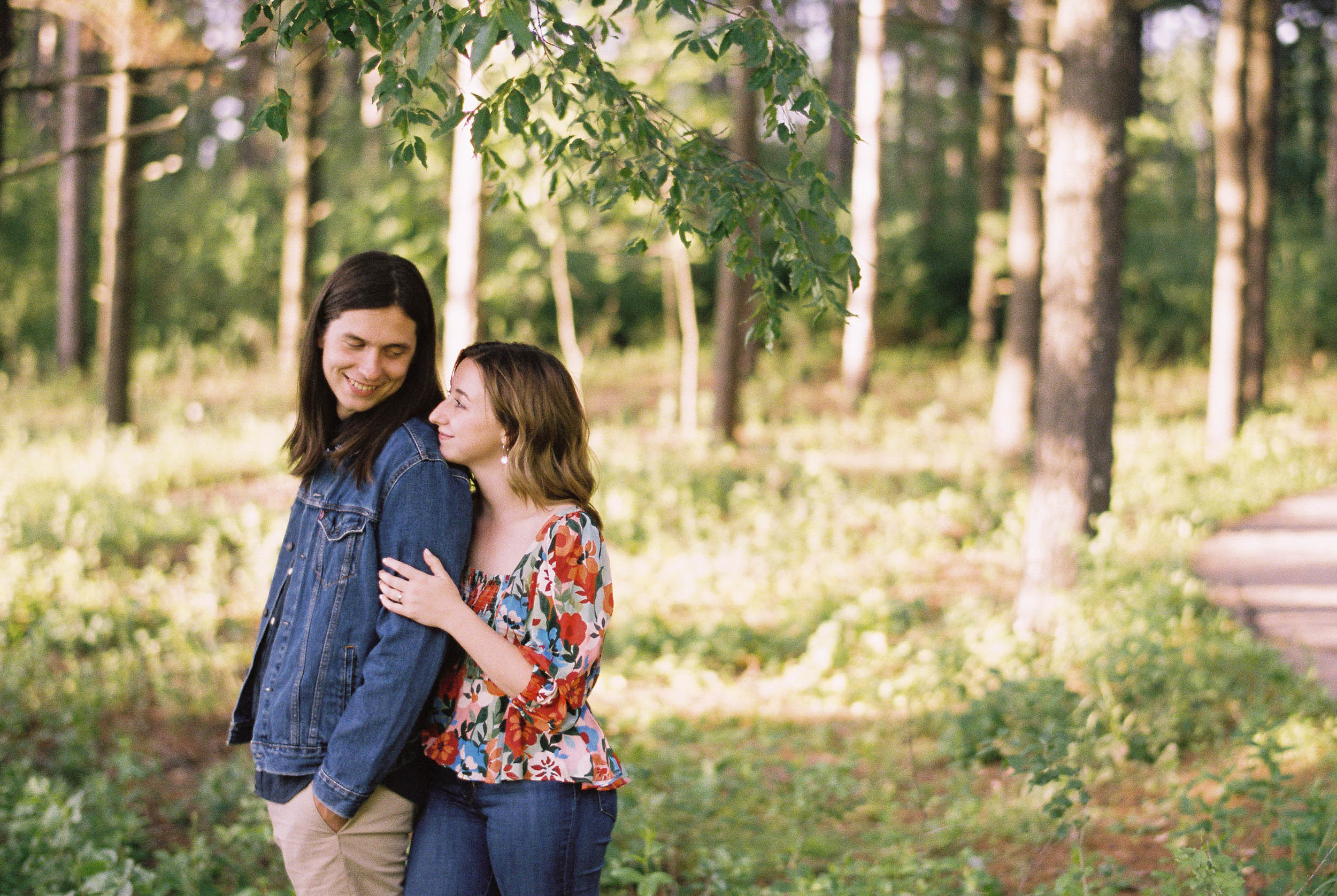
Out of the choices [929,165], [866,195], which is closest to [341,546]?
[866,195]

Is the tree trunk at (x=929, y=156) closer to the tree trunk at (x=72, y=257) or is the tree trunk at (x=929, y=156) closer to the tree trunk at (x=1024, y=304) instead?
the tree trunk at (x=1024, y=304)

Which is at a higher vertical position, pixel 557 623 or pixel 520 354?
pixel 520 354

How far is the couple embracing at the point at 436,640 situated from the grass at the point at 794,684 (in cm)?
113

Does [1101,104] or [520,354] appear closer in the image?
[520,354]

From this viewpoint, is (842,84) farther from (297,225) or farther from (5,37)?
(5,37)

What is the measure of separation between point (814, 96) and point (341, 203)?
60.6 feet

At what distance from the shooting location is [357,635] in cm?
245

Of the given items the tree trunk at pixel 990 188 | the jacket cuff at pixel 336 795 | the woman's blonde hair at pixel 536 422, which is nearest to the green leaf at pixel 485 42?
the woman's blonde hair at pixel 536 422

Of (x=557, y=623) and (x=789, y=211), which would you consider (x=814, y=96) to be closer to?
(x=789, y=211)

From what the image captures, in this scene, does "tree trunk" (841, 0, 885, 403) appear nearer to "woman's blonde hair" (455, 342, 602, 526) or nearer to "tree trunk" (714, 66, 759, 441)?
"tree trunk" (714, 66, 759, 441)

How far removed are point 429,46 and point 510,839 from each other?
5.26 feet

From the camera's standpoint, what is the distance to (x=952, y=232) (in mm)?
25312

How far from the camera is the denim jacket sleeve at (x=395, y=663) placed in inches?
92.3

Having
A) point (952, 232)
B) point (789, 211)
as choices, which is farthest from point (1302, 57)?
point (789, 211)
